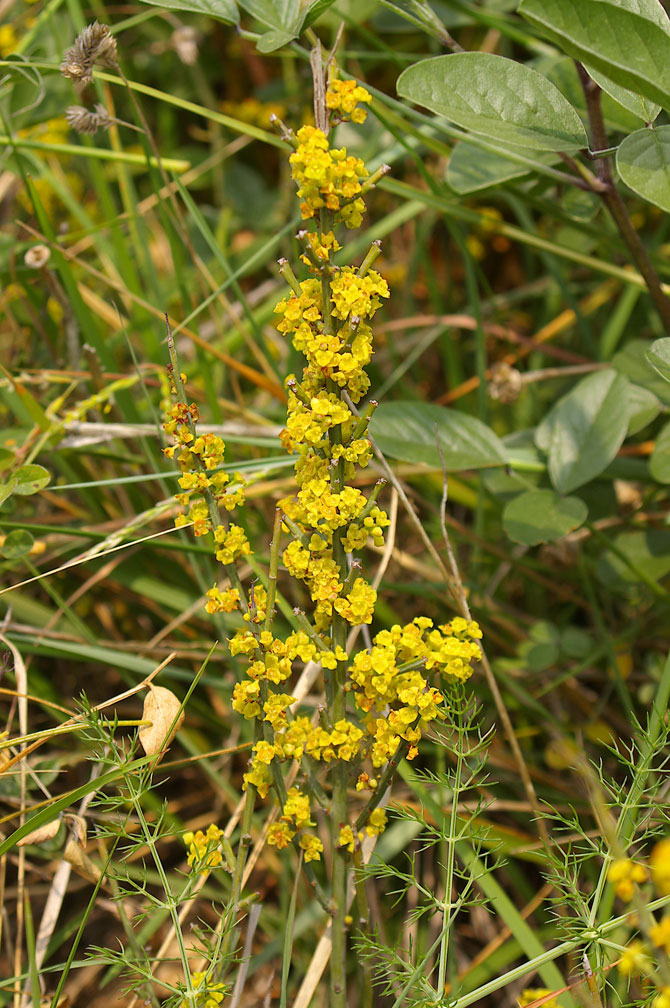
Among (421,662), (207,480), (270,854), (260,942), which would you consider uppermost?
(207,480)

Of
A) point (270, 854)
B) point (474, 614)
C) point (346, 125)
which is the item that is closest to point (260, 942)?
point (270, 854)

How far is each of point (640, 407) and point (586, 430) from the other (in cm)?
9

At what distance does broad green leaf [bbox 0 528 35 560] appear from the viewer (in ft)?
3.85

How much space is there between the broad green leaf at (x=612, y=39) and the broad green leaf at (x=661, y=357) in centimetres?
22

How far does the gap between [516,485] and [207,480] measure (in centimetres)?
66

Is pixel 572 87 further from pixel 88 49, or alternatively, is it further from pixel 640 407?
pixel 88 49

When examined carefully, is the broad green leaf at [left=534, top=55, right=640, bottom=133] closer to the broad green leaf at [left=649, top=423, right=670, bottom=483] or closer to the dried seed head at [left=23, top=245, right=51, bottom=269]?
the broad green leaf at [left=649, top=423, right=670, bottom=483]

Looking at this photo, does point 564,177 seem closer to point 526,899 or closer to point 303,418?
point 303,418

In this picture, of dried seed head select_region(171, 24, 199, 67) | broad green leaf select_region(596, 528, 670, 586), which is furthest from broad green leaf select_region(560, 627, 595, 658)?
dried seed head select_region(171, 24, 199, 67)

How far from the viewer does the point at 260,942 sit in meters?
1.29

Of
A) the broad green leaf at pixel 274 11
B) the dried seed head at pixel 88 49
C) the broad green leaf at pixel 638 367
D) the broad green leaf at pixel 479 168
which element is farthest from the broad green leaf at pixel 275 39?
the broad green leaf at pixel 638 367

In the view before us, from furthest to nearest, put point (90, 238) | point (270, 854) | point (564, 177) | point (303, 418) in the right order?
1. point (90, 238)
2. point (270, 854)
3. point (564, 177)
4. point (303, 418)

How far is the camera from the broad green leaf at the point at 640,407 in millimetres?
1258

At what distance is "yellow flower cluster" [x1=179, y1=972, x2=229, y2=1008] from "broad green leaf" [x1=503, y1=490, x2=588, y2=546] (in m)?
0.62
